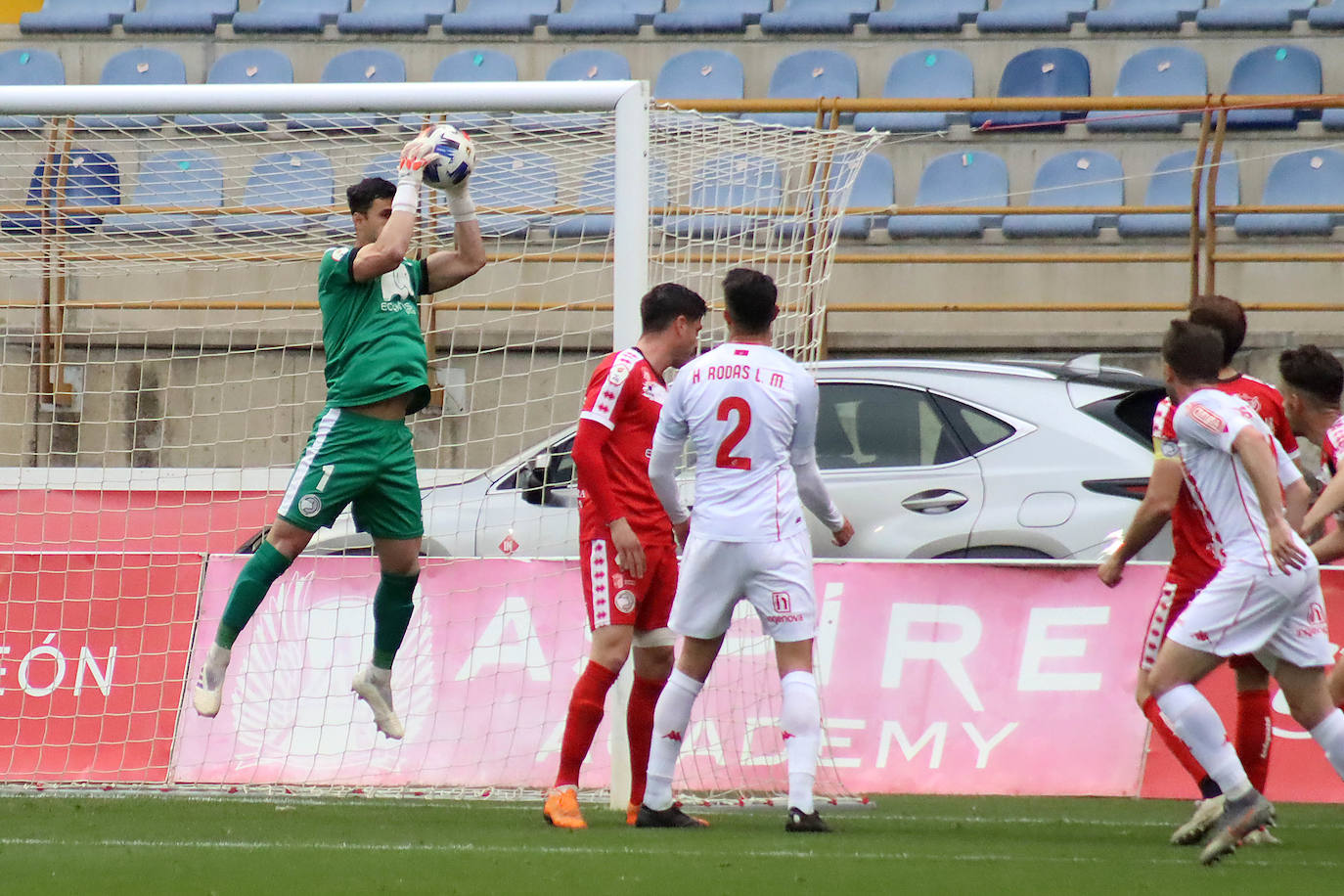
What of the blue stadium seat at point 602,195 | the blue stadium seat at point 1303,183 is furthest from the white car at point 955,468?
the blue stadium seat at point 1303,183

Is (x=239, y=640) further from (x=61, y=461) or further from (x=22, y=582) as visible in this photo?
(x=61, y=461)

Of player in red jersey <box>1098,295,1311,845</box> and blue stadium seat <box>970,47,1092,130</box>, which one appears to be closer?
player in red jersey <box>1098,295,1311,845</box>

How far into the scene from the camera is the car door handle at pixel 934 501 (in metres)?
8.49

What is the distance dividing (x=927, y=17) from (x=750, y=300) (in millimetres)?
10359

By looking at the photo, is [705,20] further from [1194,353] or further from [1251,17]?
[1194,353]

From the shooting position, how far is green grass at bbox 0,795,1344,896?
181 inches

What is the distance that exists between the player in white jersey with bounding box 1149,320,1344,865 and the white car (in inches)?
110

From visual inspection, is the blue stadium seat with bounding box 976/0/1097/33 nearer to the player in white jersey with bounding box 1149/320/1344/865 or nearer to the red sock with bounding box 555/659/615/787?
the player in white jersey with bounding box 1149/320/1344/865

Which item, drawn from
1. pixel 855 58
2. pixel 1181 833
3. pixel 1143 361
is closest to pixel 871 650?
pixel 1181 833

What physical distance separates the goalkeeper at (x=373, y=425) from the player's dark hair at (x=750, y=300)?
4.10ft

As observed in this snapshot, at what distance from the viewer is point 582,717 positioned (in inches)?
240

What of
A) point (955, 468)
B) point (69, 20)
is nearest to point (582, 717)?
point (955, 468)

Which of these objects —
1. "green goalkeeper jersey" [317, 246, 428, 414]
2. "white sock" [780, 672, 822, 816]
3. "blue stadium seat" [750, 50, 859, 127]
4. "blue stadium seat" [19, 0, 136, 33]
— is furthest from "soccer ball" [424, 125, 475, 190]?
"blue stadium seat" [19, 0, 136, 33]

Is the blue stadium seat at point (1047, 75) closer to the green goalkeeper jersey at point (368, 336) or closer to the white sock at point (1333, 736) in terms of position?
the green goalkeeper jersey at point (368, 336)
